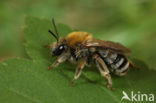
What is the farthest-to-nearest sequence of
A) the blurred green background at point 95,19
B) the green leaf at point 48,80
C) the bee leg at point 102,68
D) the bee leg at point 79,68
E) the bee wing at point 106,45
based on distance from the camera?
the blurred green background at point 95,19, the bee wing at point 106,45, the bee leg at point 102,68, the bee leg at point 79,68, the green leaf at point 48,80

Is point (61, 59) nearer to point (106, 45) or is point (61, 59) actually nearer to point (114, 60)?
point (106, 45)

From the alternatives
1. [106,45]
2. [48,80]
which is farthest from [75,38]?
[48,80]

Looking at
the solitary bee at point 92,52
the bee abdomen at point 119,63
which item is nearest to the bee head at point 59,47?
the solitary bee at point 92,52

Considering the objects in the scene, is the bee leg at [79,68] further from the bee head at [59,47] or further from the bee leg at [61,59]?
the bee head at [59,47]

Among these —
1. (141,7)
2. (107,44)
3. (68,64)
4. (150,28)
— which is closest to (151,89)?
(107,44)

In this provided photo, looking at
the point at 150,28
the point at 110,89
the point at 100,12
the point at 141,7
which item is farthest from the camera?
the point at 100,12

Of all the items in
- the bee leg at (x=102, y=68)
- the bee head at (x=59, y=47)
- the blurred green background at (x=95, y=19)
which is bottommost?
the blurred green background at (x=95, y=19)

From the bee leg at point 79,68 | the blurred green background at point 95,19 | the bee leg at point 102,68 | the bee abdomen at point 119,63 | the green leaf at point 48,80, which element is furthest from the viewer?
the blurred green background at point 95,19

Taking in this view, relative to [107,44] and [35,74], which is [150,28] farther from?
[35,74]
